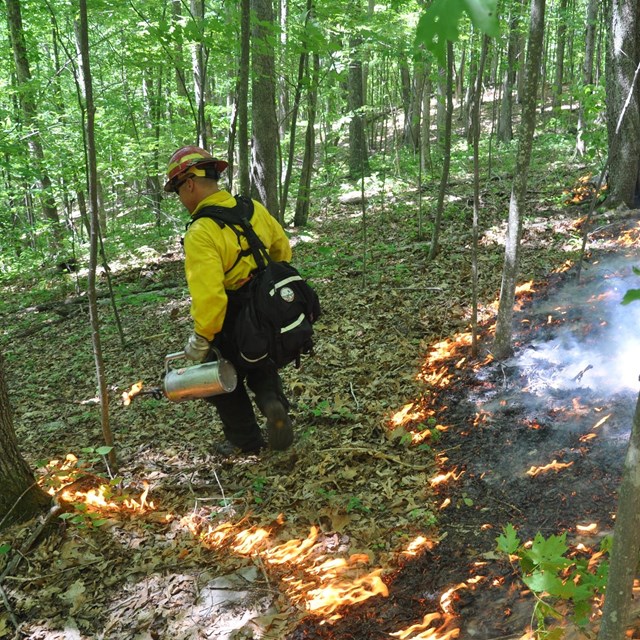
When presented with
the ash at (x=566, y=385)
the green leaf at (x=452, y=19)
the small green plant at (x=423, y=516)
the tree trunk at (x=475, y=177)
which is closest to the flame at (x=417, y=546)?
the small green plant at (x=423, y=516)

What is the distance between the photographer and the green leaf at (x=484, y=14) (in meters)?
0.98

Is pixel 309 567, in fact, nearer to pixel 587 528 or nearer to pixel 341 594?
pixel 341 594

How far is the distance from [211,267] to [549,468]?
2739mm

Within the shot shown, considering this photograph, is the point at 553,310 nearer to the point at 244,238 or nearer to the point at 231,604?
the point at 244,238

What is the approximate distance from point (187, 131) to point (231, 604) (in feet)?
43.4

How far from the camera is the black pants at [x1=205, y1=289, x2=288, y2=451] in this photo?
4008 mm

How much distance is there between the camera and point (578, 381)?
4.42m

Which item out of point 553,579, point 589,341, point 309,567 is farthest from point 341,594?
point 589,341

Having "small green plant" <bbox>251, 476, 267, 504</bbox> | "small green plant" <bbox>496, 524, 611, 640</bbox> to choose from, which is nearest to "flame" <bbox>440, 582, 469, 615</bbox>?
"small green plant" <bbox>496, 524, 611, 640</bbox>

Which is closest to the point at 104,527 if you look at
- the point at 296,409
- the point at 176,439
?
the point at 176,439

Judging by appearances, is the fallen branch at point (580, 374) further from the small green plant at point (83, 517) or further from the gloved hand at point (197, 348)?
the small green plant at point (83, 517)

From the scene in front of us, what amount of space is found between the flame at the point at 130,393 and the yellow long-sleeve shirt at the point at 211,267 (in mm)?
2605

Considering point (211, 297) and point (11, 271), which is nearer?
point (211, 297)

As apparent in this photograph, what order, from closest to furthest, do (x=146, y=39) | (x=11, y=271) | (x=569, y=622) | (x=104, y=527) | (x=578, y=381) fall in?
(x=569, y=622)
(x=104, y=527)
(x=578, y=381)
(x=146, y=39)
(x=11, y=271)
